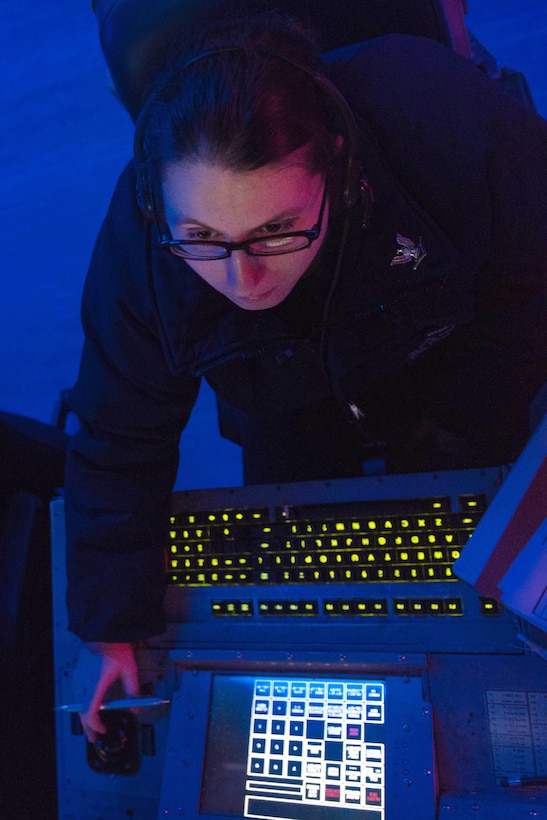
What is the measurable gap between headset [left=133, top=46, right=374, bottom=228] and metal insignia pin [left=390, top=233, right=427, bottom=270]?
0.16 ft

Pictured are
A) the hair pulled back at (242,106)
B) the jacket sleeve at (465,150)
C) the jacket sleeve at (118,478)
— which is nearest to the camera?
the hair pulled back at (242,106)

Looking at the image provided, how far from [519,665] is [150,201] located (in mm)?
706

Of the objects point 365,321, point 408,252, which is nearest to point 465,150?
point 408,252

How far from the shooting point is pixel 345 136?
2.17 feet

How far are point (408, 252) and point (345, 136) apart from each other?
16cm

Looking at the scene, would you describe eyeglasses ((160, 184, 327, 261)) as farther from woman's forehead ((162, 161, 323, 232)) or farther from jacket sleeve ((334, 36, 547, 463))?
jacket sleeve ((334, 36, 547, 463))

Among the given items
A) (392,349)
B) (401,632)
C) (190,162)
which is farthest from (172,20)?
(401,632)

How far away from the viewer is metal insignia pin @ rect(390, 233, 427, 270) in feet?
2.50

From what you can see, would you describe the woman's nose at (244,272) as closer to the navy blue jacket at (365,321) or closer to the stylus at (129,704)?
the navy blue jacket at (365,321)

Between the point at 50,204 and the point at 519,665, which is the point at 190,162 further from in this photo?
the point at 50,204

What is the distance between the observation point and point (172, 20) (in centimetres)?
95

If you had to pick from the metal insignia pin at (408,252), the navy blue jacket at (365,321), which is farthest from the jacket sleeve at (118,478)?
the metal insignia pin at (408,252)

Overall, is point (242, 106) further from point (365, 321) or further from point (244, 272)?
point (365, 321)

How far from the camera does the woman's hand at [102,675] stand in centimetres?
96
